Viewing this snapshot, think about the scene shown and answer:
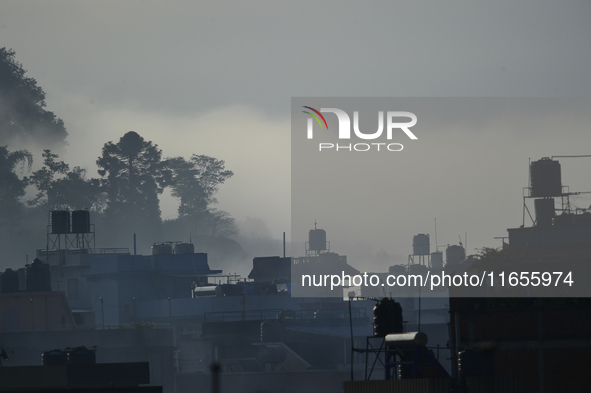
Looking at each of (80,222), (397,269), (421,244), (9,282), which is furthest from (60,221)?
(421,244)

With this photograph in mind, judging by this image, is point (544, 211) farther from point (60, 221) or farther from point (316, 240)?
point (316, 240)

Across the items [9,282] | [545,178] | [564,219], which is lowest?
[9,282]

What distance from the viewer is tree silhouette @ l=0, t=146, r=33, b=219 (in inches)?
5482

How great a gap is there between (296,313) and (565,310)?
158 ft

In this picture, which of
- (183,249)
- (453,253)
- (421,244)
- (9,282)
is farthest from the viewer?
(421,244)

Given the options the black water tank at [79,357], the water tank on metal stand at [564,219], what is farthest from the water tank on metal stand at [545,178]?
the black water tank at [79,357]

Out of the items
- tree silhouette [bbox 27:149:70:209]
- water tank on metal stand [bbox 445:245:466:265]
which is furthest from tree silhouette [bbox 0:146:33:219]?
water tank on metal stand [bbox 445:245:466:265]

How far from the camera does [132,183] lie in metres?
153

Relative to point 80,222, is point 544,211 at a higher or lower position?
lower

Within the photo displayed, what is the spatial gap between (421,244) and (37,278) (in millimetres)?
75463

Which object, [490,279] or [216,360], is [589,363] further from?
[216,360]

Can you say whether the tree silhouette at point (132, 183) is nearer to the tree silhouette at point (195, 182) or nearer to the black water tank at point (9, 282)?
the tree silhouette at point (195, 182)

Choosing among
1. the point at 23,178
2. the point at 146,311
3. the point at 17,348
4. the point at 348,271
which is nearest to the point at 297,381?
the point at 17,348

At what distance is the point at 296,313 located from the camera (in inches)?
2950
